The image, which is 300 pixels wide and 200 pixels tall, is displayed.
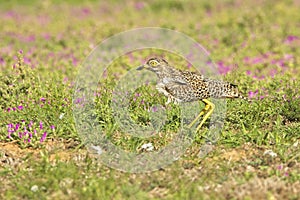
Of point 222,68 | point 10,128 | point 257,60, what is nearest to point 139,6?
point 257,60

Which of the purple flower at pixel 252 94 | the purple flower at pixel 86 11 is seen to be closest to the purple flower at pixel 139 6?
the purple flower at pixel 86 11

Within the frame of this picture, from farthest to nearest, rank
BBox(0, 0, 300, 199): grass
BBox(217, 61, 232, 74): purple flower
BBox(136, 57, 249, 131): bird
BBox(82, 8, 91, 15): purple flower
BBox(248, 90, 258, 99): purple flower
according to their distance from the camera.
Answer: BBox(82, 8, 91, 15): purple flower, BBox(217, 61, 232, 74): purple flower, BBox(248, 90, 258, 99): purple flower, BBox(136, 57, 249, 131): bird, BBox(0, 0, 300, 199): grass

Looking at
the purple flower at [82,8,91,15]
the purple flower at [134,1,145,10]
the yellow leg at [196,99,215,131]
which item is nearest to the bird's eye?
the yellow leg at [196,99,215,131]

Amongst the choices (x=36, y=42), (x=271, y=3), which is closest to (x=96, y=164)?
(x=36, y=42)

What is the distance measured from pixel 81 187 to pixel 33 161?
78 cm

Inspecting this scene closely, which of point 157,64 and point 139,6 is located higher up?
point 139,6

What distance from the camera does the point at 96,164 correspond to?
562 centimetres

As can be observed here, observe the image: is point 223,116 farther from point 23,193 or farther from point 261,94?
point 23,193

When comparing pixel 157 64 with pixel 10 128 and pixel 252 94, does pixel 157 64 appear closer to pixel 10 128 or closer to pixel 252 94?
pixel 10 128

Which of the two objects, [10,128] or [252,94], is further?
[252,94]

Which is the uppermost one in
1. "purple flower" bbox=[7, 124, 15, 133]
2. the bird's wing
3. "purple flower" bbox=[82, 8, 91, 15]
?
"purple flower" bbox=[82, 8, 91, 15]

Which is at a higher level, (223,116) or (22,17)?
(22,17)

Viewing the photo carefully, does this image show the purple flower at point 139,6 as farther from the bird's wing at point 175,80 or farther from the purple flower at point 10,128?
the bird's wing at point 175,80

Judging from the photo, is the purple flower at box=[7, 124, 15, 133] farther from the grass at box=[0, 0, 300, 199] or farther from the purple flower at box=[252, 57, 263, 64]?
the purple flower at box=[252, 57, 263, 64]
